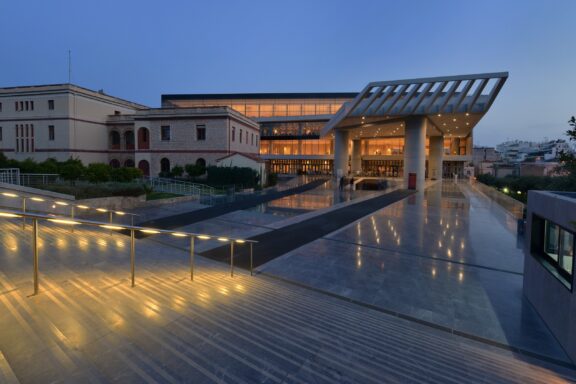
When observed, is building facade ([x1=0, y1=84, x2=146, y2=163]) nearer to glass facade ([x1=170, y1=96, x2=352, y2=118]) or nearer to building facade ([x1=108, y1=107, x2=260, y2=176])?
building facade ([x1=108, y1=107, x2=260, y2=176])

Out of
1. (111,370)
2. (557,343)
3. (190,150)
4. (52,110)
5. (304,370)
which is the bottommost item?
(557,343)

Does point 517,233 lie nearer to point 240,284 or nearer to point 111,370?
point 240,284

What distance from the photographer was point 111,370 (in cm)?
321

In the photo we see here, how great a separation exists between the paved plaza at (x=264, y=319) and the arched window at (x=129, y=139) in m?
32.7

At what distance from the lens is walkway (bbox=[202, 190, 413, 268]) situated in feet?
34.1

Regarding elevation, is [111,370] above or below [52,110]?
below

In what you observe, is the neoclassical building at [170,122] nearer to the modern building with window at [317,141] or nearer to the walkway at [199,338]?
the modern building with window at [317,141]

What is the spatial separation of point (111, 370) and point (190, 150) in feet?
107

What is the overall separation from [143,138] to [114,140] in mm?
7097

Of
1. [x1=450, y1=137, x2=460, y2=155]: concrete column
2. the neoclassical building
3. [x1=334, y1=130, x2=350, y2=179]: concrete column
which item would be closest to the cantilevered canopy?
the neoclassical building

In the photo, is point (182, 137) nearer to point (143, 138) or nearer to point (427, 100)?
point (143, 138)

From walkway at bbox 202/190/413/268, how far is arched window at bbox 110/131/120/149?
32.2 metres

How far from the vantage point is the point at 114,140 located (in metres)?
39.8

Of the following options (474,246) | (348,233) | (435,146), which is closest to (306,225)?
(348,233)
